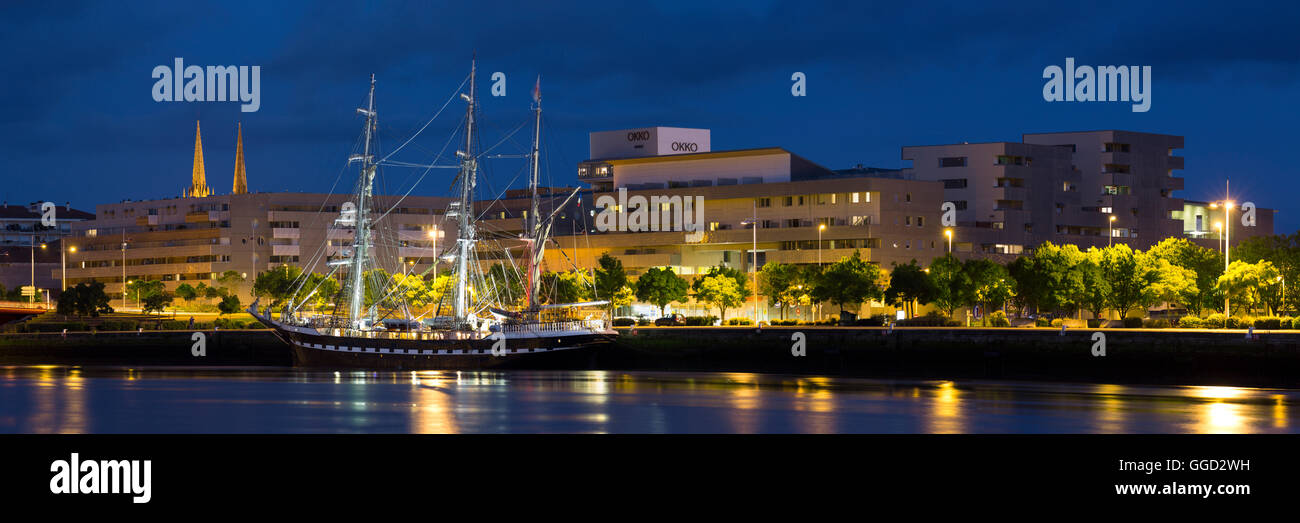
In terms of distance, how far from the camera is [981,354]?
90875 millimetres

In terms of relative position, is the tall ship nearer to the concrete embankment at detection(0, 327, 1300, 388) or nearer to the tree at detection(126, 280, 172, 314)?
the concrete embankment at detection(0, 327, 1300, 388)

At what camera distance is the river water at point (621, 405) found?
181 feet

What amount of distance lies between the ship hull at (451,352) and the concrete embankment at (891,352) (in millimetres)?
2170

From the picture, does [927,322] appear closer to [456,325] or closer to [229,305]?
[456,325]

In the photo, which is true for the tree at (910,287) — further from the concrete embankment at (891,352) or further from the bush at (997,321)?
the concrete embankment at (891,352)

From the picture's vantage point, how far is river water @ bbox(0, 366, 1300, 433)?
55.3m

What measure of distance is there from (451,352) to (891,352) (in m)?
32.1

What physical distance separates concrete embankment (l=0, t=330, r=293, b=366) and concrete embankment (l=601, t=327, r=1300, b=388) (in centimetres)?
3248

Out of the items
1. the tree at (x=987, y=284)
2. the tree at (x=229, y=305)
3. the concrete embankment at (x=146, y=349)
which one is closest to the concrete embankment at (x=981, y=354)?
the tree at (x=987, y=284)
